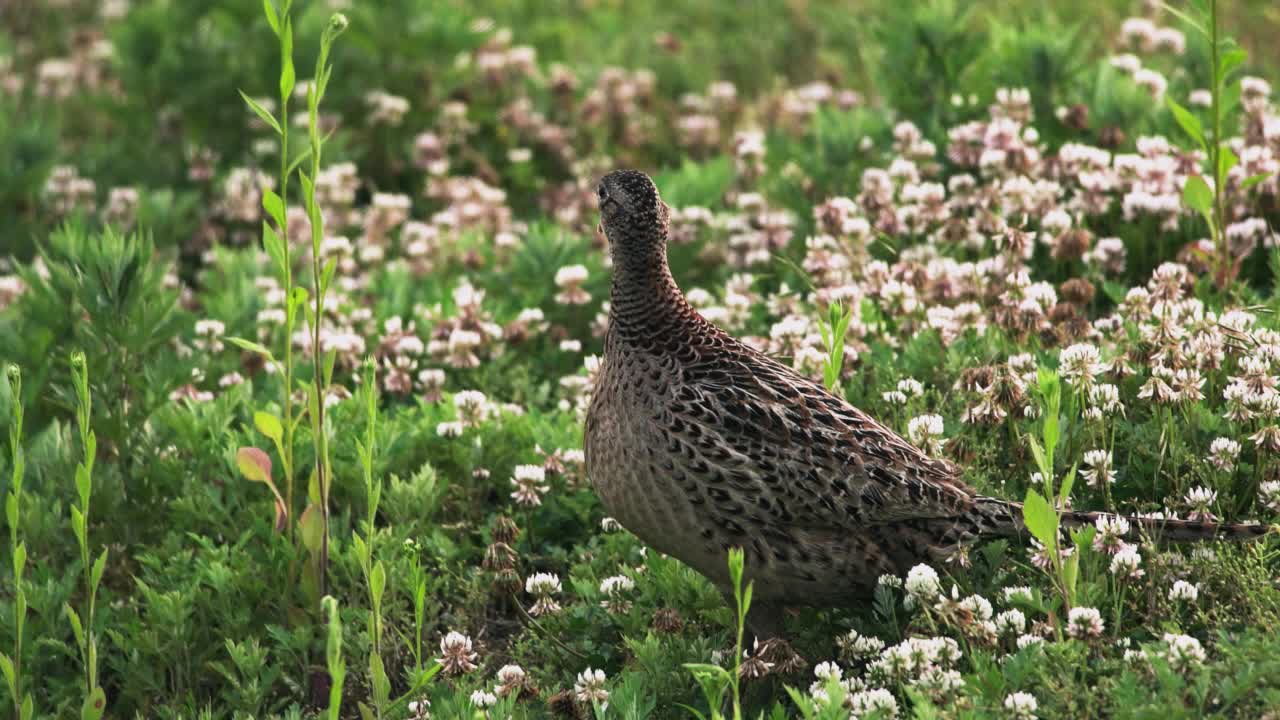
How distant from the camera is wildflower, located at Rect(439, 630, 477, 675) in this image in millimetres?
4742

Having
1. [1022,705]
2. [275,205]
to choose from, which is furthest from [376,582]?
[1022,705]

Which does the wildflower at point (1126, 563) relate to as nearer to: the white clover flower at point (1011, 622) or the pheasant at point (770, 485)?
the pheasant at point (770, 485)

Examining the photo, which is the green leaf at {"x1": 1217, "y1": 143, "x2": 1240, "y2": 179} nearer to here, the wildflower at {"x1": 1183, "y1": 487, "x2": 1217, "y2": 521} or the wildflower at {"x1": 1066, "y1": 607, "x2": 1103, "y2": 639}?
the wildflower at {"x1": 1183, "y1": 487, "x2": 1217, "y2": 521}

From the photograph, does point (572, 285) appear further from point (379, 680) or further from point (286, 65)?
point (379, 680)

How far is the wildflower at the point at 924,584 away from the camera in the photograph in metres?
4.25

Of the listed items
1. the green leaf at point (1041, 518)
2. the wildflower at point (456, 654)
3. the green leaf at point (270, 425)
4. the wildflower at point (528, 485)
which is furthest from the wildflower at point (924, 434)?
the green leaf at point (270, 425)

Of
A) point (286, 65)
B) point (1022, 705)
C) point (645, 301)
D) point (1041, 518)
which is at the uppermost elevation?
point (286, 65)

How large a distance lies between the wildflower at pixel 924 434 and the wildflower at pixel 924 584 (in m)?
0.87

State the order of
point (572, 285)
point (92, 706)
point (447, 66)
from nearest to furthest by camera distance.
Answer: point (92, 706)
point (572, 285)
point (447, 66)

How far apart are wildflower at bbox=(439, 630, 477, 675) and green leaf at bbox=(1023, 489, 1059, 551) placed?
182cm

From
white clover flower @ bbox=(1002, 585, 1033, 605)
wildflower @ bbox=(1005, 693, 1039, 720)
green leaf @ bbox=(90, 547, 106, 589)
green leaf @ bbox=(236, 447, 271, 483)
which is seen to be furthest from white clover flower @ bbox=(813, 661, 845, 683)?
green leaf @ bbox=(90, 547, 106, 589)

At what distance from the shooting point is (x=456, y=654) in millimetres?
4754

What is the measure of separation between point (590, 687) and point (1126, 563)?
1623mm

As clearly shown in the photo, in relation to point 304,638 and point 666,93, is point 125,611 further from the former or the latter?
point 666,93
